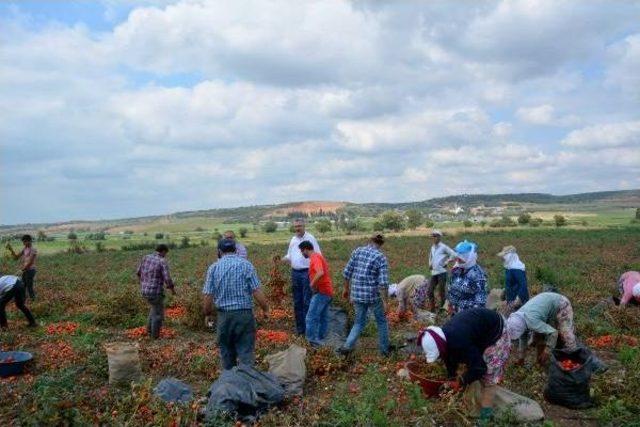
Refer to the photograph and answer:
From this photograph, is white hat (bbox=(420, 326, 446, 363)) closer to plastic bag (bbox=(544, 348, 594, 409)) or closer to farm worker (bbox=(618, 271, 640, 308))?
plastic bag (bbox=(544, 348, 594, 409))

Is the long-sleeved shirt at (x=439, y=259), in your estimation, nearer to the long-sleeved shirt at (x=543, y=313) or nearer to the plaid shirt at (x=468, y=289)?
the plaid shirt at (x=468, y=289)

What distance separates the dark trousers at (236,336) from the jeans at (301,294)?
8.96ft

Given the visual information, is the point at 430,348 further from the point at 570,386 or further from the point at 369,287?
the point at 369,287

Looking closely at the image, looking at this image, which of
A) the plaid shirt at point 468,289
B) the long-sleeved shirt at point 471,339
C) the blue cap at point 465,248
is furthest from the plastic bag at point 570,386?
the blue cap at point 465,248

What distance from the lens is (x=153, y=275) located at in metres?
9.40

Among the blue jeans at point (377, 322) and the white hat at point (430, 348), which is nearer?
the white hat at point (430, 348)

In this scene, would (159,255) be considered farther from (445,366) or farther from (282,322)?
(445,366)

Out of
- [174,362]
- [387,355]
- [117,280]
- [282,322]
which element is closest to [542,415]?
[387,355]

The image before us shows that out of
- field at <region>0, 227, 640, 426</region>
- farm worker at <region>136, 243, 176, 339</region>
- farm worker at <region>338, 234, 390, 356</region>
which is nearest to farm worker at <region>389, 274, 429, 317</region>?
field at <region>0, 227, 640, 426</region>

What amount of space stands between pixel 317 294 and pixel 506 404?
3.72 m

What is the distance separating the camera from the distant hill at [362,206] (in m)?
127

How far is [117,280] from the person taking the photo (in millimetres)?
21016

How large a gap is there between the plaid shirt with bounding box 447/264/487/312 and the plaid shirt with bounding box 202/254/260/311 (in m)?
3.04

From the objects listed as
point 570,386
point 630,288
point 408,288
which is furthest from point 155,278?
point 630,288
